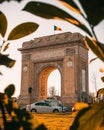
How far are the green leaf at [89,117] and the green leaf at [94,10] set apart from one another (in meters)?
0.13

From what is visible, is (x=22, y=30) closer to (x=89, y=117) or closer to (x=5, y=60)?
(x=5, y=60)

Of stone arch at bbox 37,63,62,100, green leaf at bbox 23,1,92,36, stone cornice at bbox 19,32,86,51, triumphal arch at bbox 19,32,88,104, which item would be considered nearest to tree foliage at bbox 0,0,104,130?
green leaf at bbox 23,1,92,36

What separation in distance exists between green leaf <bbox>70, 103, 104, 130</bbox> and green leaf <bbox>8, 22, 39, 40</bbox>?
0.66 feet

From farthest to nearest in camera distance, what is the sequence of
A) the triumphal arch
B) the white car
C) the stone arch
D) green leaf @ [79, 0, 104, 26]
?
the stone arch
the triumphal arch
the white car
green leaf @ [79, 0, 104, 26]

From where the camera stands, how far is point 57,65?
2530cm

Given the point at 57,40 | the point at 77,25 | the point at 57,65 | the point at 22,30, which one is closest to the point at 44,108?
the point at 57,65

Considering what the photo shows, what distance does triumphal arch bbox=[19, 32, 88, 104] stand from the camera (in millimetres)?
24438

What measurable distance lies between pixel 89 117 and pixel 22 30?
22cm

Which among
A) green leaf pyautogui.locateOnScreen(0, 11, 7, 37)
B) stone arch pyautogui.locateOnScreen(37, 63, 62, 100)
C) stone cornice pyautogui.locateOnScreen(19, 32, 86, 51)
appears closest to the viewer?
green leaf pyautogui.locateOnScreen(0, 11, 7, 37)

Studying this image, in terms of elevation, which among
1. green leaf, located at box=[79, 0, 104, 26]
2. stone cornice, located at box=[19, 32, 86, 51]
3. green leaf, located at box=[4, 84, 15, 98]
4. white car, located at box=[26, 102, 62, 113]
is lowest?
white car, located at box=[26, 102, 62, 113]

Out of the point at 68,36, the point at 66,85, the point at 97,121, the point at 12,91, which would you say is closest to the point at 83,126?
the point at 97,121

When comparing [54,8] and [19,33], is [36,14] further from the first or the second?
[19,33]

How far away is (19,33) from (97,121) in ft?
0.73

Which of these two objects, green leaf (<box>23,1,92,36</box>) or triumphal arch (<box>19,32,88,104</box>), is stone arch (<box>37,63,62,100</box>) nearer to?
triumphal arch (<box>19,32,88,104</box>)
